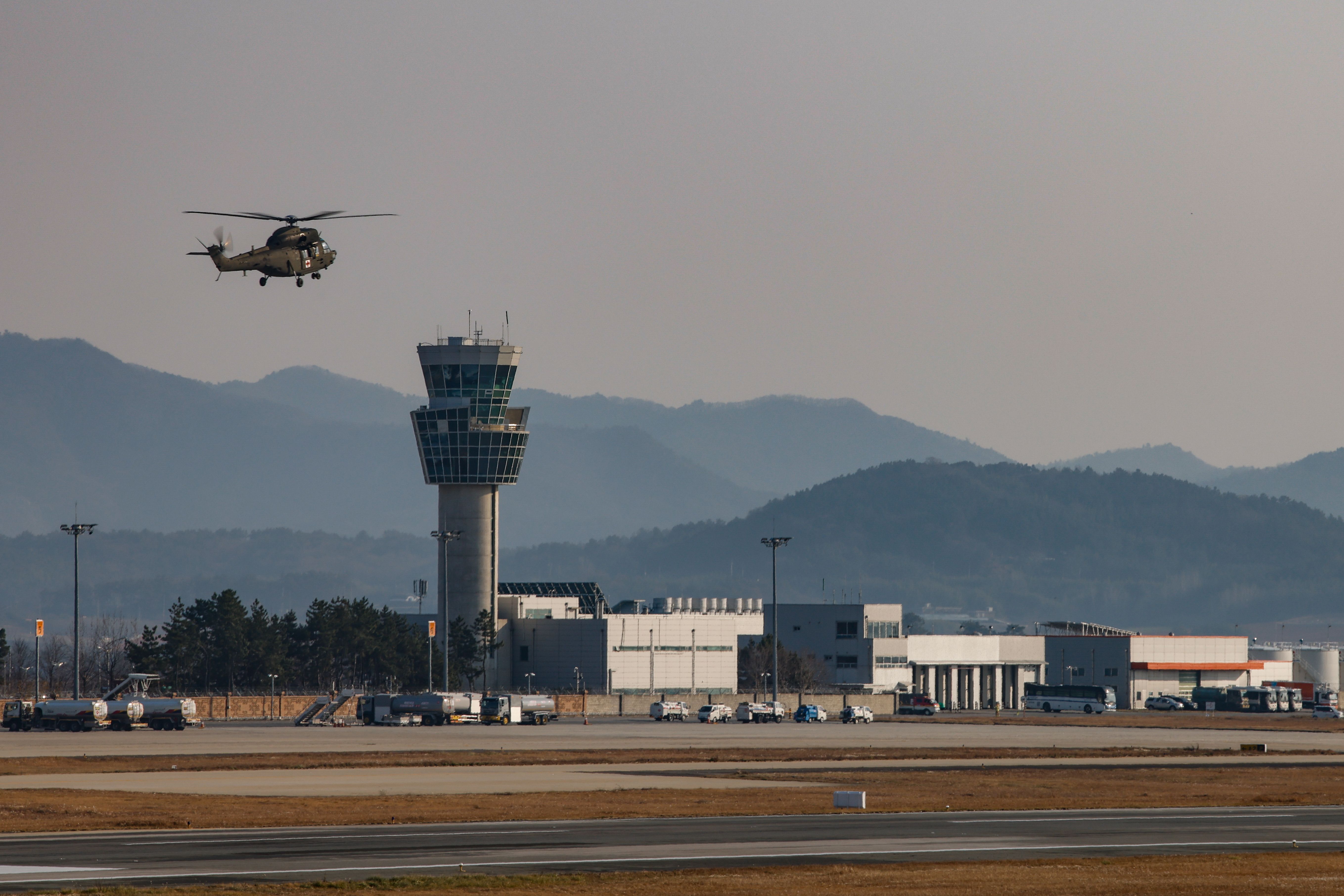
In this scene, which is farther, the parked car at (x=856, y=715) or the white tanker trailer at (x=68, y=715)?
the parked car at (x=856, y=715)

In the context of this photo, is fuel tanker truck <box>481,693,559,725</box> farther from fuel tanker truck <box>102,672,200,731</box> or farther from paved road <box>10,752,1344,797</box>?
paved road <box>10,752,1344,797</box>

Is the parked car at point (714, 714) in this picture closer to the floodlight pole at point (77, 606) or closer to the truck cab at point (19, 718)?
the floodlight pole at point (77, 606)

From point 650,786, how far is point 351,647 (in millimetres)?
126786

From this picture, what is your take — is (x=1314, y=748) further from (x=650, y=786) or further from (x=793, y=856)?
(x=793, y=856)

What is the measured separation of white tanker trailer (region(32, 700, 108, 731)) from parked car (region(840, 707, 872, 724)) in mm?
67973

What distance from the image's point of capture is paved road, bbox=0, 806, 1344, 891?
4506 centimetres

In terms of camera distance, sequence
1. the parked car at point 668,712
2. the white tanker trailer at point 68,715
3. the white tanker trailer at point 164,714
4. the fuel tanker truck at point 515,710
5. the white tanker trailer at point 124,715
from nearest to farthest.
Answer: the white tanker trailer at point 68,715 → the white tanker trailer at point 124,715 → the white tanker trailer at point 164,714 → the fuel tanker truck at point 515,710 → the parked car at point 668,712

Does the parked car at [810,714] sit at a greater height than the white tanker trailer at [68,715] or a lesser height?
lesser

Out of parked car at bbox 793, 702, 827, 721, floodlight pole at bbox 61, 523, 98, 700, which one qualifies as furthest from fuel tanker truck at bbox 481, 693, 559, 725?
floodlight pole at bbox 61, 523, 98, 700

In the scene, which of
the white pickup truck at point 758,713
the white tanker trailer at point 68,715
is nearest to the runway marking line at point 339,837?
the white tanker trailer at point 68,715

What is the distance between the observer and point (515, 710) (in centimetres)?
15512

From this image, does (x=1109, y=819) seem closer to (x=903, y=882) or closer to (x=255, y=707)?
(x=903, y=882)

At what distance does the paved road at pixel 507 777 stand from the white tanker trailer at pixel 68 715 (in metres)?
48.6

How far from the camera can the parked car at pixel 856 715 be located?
166250 mm
